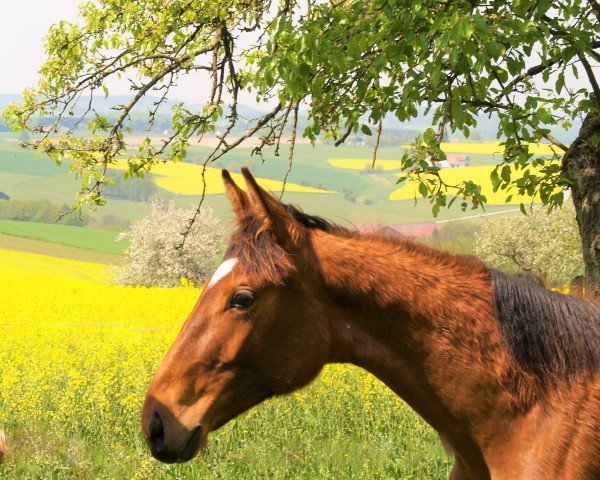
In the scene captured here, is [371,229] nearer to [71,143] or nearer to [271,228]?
[271,228]

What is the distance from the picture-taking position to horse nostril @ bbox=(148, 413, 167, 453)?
2.71m

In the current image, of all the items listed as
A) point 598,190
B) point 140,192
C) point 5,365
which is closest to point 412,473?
point 598,190

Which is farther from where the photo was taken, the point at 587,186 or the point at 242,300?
the point at 587,186

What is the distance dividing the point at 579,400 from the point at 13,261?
37385mm

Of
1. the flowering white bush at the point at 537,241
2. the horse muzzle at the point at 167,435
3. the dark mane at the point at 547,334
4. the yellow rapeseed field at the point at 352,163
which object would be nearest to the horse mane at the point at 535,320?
the dark mane at the point at 547,334

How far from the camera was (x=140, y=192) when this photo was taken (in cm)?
6234

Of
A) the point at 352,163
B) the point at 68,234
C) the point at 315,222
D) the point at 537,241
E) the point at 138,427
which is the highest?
the point at 315,222

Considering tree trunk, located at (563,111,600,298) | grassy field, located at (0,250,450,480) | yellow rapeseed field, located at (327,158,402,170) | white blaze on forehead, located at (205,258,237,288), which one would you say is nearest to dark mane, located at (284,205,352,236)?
white blaze on forehead, located at (205,258,237,288)

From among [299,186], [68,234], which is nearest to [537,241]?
[68,234]

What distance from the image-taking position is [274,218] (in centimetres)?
278

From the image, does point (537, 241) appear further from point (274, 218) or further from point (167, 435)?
point (167, 435)

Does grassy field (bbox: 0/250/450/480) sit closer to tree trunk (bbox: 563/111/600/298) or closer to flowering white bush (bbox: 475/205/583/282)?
tree trunk (bbox: 563/111/600/298)

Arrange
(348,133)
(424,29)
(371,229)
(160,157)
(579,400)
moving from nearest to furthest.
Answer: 1. (579,400)
2. (371,229)
3. (424,29)
4. (348,133)
5. (160,157)

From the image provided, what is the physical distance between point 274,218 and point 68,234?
50.8m
